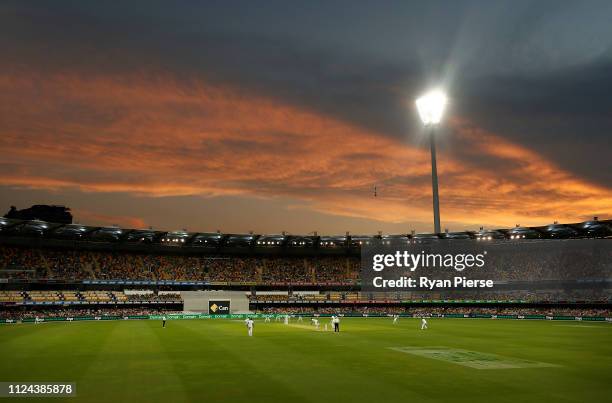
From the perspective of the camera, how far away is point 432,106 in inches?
2832

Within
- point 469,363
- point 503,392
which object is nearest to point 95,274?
point 469,363

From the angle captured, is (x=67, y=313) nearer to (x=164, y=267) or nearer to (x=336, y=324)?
(x=164, y=267)

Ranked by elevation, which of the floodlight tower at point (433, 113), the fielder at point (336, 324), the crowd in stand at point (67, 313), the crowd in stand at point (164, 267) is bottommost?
the crowd in stand at point (67, 313)

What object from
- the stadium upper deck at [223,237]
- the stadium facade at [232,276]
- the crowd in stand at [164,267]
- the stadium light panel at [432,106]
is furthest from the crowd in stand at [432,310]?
Answer: the stadium light panel at [432,106]

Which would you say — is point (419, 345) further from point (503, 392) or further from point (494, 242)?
point (494, 242)

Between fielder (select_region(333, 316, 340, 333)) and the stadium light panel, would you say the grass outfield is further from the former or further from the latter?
the stadium light panel

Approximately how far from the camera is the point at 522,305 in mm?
91500

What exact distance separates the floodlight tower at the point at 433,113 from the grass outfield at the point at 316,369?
35859 millimetres

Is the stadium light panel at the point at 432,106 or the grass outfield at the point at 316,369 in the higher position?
the stadium light panel at the point at 432,106

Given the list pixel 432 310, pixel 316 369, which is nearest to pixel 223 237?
pixel 432 310

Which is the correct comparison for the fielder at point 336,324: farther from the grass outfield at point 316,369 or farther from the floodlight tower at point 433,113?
the floodlight tower at point 433,113

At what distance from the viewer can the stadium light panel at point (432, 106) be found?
71.5 metres

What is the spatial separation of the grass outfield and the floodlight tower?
35.9 metres

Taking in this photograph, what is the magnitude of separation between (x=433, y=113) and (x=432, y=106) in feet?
3.33
